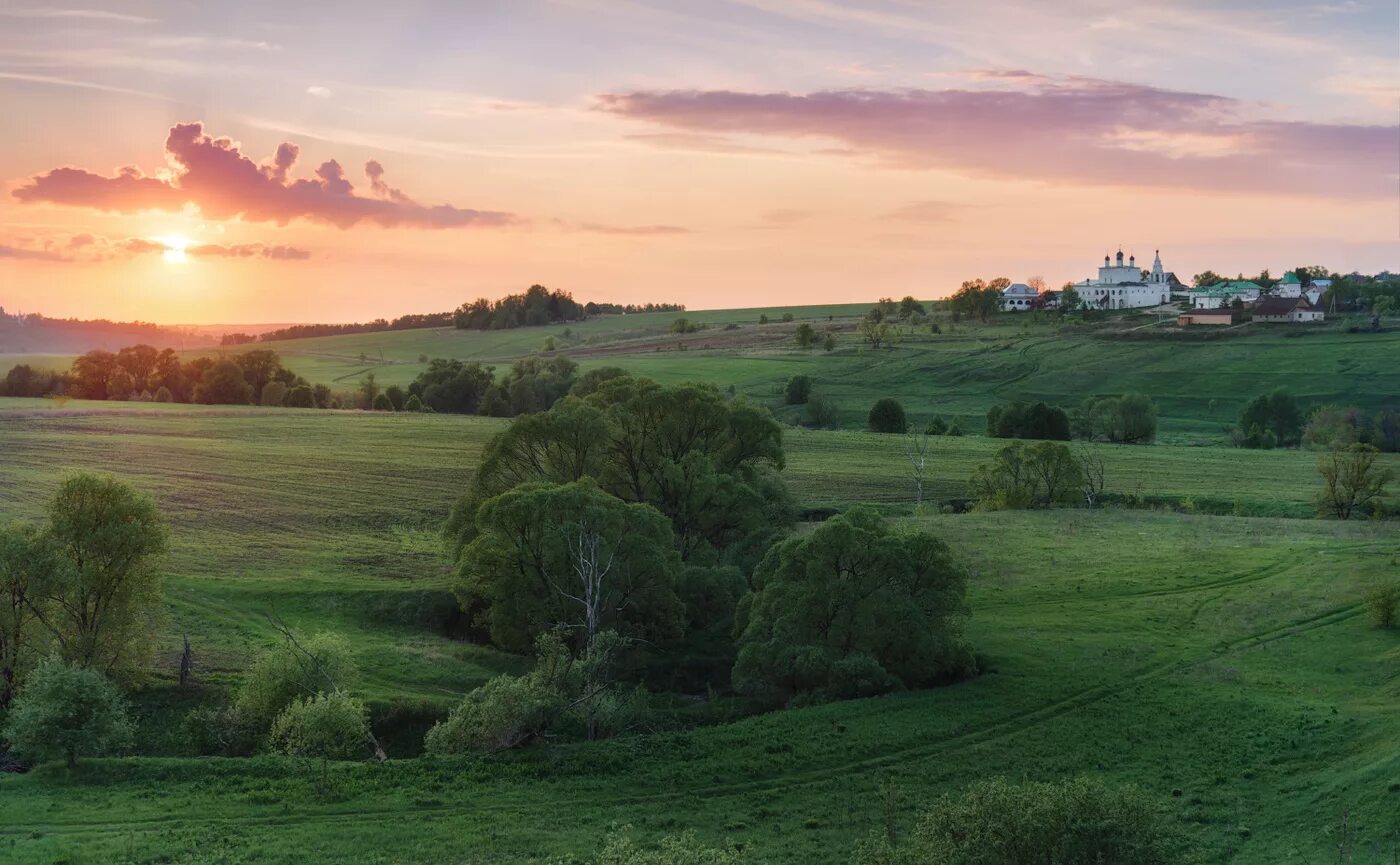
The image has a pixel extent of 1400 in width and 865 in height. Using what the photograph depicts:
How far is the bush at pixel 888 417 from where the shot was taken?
136 meters

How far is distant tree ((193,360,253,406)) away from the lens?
158 m

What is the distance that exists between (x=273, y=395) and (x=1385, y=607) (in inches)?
5444

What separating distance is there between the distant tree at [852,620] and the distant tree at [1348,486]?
49.6 m

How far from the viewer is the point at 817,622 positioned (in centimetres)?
4991

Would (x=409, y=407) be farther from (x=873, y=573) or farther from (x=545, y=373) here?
(x=873, y=573)

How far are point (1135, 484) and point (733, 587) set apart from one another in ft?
170

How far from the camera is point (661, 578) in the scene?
56.3 m

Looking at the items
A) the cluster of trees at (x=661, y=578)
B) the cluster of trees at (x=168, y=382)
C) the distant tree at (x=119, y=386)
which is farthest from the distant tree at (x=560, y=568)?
the distant tree at (x=119, y=386)

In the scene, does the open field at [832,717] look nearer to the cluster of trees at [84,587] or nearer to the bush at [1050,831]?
the cluster of trees at [84,587]

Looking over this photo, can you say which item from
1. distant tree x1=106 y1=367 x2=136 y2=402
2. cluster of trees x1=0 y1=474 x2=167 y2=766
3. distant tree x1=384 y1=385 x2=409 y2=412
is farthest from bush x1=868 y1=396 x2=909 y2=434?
distant tree x1=106 y1=367 x2=136 y2=402

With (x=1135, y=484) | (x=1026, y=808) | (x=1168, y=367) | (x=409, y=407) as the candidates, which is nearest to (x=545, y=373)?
(x=409, y=407)

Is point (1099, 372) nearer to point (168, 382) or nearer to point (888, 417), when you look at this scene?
point (888, 417)

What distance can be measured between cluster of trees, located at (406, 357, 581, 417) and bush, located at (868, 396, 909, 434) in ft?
129

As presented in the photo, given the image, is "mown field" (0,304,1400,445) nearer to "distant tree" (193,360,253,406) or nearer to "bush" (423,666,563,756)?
"distant tree" (193,360,253,406)
